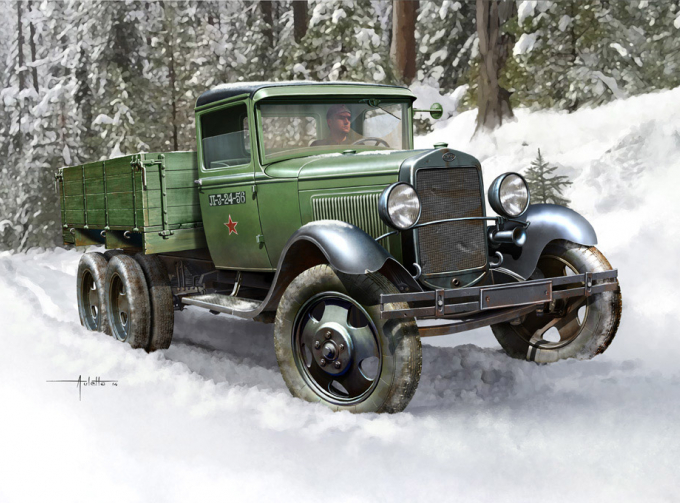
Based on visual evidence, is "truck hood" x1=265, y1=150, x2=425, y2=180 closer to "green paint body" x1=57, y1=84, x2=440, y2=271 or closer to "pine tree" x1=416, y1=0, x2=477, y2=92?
"green paint body" x1=57, y1=84, x2=440, y2=271

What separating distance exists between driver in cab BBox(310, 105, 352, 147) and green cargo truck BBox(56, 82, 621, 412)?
0.04 feet

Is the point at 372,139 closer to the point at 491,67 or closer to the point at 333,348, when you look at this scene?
the point at 333,348

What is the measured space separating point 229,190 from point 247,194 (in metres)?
0.29

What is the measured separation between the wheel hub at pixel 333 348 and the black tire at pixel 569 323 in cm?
196

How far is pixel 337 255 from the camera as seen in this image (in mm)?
5219

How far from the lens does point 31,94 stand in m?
24.9

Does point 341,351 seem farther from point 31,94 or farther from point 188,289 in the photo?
point 31,94

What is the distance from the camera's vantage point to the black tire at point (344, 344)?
511cm

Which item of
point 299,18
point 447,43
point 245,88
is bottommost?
point 245,88

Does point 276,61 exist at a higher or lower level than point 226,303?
higher

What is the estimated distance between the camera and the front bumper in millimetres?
5109

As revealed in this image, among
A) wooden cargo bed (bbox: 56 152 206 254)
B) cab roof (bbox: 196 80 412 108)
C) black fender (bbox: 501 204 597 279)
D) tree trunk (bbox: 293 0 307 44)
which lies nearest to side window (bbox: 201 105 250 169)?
cab roof (bbox: 196 80 412 108)

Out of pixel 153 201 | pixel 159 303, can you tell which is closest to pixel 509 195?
pixel 153 201

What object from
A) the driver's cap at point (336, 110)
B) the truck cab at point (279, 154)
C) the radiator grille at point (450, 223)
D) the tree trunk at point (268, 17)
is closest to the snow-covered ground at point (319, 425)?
the radiator grille at point (450, 223)
